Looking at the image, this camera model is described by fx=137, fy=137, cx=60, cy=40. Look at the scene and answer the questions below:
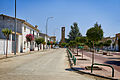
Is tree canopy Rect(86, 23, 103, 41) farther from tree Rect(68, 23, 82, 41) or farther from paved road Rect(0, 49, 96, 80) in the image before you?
tree Rect(68, 23, 82, 41)

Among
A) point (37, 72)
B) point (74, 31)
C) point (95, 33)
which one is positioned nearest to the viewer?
point (37, 72)

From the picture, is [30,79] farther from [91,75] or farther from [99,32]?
[99,32]

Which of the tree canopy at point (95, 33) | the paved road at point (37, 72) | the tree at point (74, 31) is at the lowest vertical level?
the paved road at point (37, 72)

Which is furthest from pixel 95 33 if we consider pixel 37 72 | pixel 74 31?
pixel 74 31

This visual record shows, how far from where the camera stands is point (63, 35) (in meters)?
113

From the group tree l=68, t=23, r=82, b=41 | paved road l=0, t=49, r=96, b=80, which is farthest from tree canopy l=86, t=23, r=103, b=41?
tree l=68, t=23, r=82, b=41

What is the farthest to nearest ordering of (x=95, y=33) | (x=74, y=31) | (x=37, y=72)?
(x=74, y=31) < (x=95, y=33) < (x=37, y=72)

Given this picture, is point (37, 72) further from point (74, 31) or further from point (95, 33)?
point (74, 31)

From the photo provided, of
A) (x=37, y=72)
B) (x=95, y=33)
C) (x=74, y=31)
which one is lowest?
(x=37, y=72)

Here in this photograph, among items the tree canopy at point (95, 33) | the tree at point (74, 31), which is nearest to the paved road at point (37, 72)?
the tree canopy at point (95, 33)

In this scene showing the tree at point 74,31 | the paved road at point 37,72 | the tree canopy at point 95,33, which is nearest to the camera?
the paved road at point 37,72

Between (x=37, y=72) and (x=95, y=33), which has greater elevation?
(x=95, y=33)

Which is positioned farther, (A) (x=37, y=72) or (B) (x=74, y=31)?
(B) (x=74, y=31)

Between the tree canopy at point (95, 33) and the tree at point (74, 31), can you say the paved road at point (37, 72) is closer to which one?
the tree canopy at point (95, 33)
